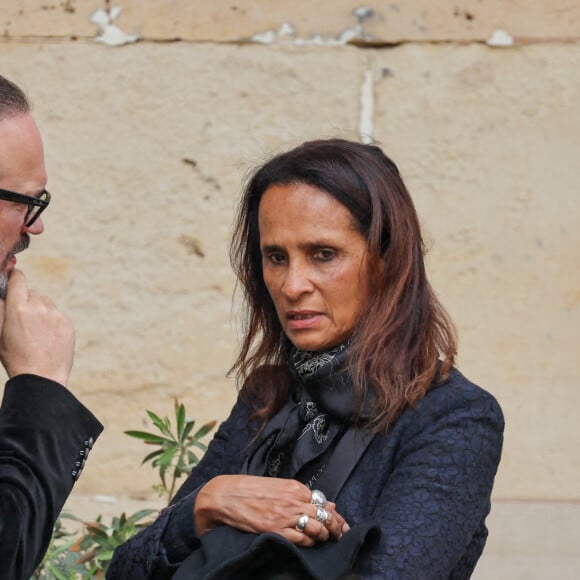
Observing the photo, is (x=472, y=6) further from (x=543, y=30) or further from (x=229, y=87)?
(x=229, y=87)

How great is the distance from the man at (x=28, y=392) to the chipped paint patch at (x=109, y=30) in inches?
83.2

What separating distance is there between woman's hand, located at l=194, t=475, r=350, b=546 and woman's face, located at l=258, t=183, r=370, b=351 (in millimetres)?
399

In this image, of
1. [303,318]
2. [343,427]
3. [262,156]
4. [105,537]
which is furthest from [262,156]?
[343,427]

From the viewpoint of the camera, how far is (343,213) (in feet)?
9.48

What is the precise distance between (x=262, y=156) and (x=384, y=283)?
2013mm

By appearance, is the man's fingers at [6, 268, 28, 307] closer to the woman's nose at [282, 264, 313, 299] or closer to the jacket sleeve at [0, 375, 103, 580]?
the jacket sleeve at [0, 375, 103, 580]

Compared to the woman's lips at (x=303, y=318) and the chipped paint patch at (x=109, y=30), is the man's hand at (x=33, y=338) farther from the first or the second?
the chipped paint patch at (x=109, y=30)

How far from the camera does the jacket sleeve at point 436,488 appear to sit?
2.56 m

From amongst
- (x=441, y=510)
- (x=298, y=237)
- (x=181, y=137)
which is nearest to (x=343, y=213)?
(x=298, y=237)

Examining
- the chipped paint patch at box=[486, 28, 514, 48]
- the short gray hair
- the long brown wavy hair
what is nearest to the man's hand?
the short gray hair

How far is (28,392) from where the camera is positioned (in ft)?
8.30

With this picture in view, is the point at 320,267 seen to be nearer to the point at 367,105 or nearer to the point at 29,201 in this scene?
the point at 29,201

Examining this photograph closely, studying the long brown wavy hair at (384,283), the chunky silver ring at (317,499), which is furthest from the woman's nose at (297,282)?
the chunky silver ring at (317,499)

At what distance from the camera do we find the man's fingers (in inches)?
105
